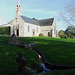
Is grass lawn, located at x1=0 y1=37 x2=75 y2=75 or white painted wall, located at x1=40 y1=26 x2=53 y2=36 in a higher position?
white painted wall, located at x1=40 y1=26 x2=53 y2=36

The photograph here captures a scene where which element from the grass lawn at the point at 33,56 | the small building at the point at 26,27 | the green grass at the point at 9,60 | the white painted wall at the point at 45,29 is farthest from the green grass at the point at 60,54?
the white painted wall at the point at 45,29

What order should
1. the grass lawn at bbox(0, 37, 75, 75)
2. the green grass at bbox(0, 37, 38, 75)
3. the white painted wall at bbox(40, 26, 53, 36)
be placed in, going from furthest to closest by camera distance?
the white painted wall at bbox(40, 26, 53, 36)
the grass lawn at bbox(0, 37, 75, 75)
the green grass at bbox(0, 37, 38, 75)

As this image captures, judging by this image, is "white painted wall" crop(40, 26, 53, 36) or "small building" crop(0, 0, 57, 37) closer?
"small building" crop(0, 0, 57, 37)

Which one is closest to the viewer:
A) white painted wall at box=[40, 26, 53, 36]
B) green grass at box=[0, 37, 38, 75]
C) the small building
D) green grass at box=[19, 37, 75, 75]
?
green grass at box=[0, 37, 38, 75]

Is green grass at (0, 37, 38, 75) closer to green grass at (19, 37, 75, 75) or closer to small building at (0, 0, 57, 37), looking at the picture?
green grass at (19, 37, 75, 75)

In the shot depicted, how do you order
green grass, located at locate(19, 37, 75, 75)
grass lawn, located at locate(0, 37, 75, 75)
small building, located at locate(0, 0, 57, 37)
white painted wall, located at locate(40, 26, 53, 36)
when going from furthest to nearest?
white painted wall, located at locate(40, 26, 53, 36) → small building, located at locate(0, 0, 57, 37) → green grass, located at locate(19, 37, 75, 75) → grass lawn, located at locate(0, 37, 75, 75)

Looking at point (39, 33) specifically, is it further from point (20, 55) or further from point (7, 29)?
point (20, 55)

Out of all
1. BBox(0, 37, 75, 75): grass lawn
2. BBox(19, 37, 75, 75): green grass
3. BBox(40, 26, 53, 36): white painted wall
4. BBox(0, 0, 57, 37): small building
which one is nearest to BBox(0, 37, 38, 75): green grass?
BBox(0, 37, 75, 75): grass lawn

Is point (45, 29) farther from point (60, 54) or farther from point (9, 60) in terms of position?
point (9, 60)

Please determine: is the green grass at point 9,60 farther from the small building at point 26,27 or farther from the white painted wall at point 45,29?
the white painted wall at point 45,29

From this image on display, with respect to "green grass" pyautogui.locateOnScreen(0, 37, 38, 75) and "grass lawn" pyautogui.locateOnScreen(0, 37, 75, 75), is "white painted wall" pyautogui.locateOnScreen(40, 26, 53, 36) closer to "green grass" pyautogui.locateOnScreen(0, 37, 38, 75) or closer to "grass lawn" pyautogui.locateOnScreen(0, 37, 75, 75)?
"grass lawn" pyautogui.locateOnScreen(0, 37, 75, 75)

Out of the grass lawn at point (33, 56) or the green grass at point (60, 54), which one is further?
the green grass at point (60, 54)

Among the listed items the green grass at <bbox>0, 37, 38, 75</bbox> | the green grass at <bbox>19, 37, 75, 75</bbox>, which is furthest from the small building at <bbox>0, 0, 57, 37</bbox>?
the green grass at <bbox>0, 37, 38, 75</bbox>

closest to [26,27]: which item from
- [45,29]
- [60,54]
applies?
[45,29]
